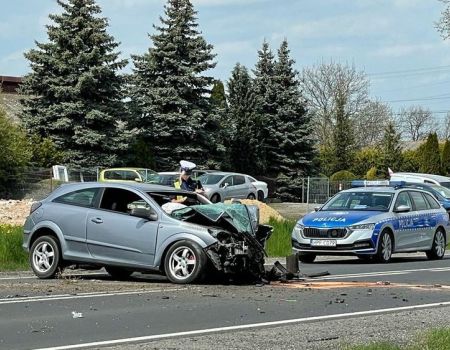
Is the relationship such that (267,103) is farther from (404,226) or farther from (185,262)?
(185,262)

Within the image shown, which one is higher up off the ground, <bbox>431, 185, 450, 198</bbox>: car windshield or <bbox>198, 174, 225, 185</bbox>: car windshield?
<bbox>198, 174, 225, 185</bbox>: car windshield

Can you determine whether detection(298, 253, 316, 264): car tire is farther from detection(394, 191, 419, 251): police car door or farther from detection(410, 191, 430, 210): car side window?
detection(410, 191, 430, 210): car side window

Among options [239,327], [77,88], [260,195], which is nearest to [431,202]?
[239,327]

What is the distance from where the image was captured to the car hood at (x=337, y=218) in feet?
58.0

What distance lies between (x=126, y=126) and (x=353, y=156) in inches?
1010

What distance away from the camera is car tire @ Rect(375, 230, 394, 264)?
58.4 ft

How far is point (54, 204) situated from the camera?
13.9m

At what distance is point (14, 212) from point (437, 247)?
1493cm

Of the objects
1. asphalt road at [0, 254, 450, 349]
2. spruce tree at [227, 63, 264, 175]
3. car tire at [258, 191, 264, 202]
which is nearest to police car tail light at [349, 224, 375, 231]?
asphalt road at [0, 254, 450, 349]

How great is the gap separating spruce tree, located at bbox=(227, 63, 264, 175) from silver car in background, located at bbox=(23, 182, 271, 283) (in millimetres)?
41092

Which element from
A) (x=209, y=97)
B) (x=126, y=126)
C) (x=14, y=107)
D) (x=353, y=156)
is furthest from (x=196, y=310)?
(x=353, y=156)

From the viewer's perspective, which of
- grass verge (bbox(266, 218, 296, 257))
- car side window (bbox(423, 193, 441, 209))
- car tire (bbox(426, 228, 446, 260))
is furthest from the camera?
grass verge (bbox(266, 218, 296, 257))

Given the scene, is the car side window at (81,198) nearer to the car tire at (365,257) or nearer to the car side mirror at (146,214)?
the car side mirror at (146,214)

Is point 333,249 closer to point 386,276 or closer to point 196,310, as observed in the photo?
point 386,276
